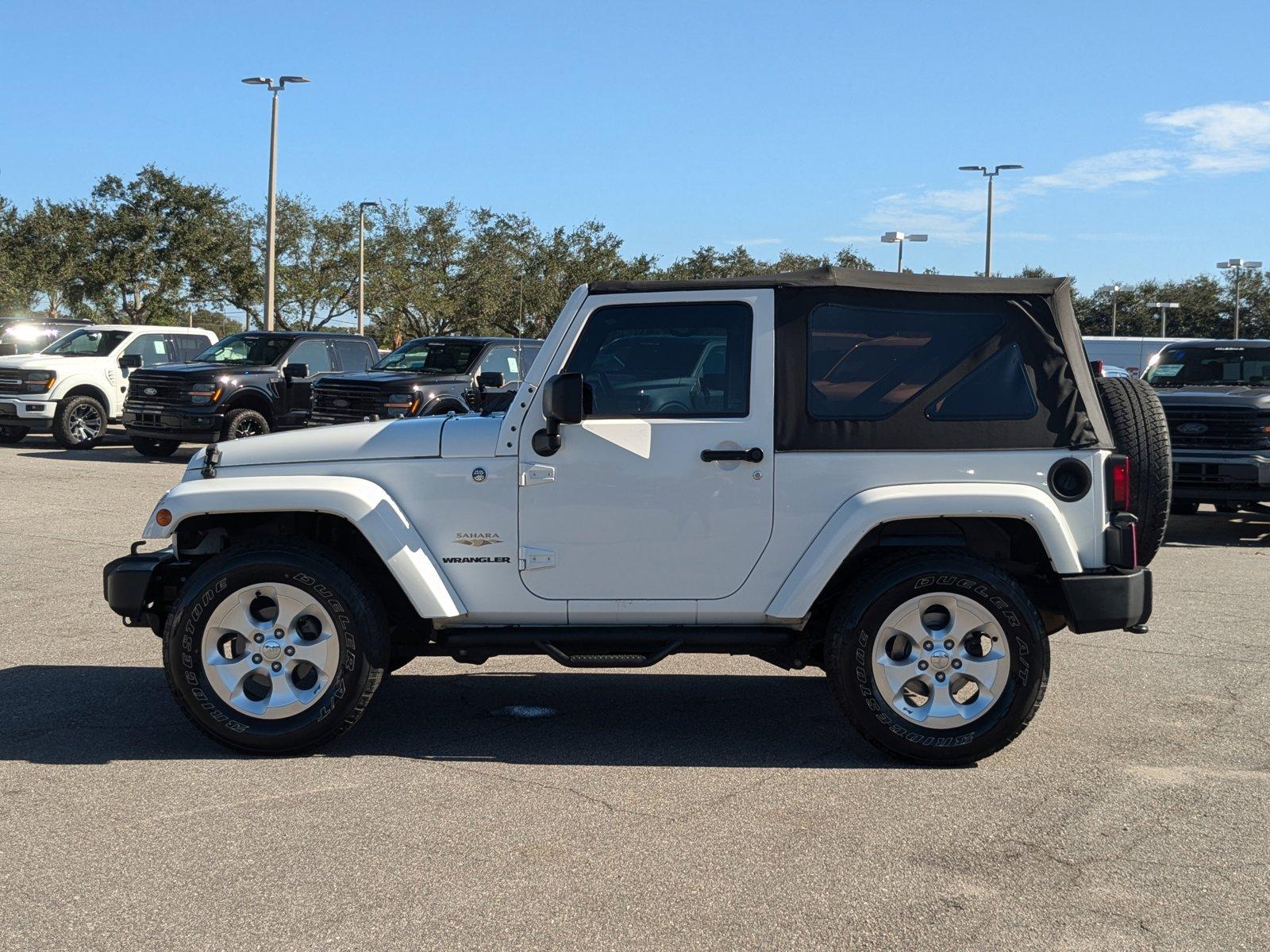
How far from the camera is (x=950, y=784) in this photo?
5164 millimetres

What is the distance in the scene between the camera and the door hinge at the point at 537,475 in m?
5.45

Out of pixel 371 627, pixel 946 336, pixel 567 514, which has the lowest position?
pixel 371 627

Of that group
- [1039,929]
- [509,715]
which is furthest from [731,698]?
[1039,929]

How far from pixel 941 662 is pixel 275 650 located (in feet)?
8.80

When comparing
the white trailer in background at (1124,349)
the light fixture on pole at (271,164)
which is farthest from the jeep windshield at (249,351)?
the white trailer in background at (1124,349)

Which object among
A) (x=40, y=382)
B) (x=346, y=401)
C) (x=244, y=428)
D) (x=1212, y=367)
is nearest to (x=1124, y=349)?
(x=1212, y=367)

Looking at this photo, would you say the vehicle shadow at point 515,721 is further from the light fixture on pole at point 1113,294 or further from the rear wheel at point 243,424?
the light fixture on pole at point 1113,294

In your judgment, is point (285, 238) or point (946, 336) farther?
point (285, 238)

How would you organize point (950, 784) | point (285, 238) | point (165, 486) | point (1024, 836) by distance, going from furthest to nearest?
1. point (285, 238)
2. point (165, 486)
3. point (950, 784)
4. point (1024, 836)

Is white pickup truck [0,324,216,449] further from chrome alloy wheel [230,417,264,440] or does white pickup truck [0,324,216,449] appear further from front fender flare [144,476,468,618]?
front fender flare [144,476,468,618]

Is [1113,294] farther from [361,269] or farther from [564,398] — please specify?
[564,398]

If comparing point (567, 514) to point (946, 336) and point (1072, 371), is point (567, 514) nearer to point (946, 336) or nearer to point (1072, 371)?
point (946, 336)

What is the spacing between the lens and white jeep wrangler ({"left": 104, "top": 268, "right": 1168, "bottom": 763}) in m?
5.35

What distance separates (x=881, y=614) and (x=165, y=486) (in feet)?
40.9
